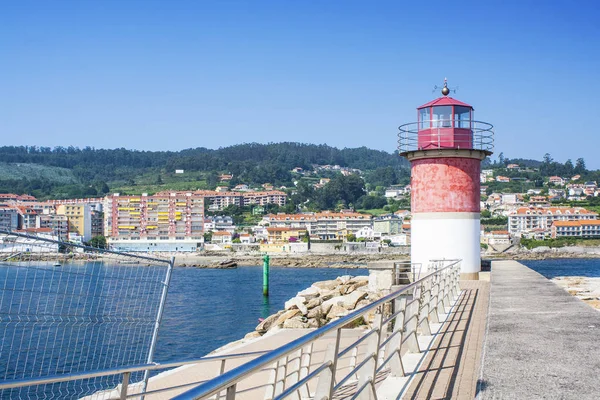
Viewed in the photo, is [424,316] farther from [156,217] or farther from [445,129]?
[156,217]

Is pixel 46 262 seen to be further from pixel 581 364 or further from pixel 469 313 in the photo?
pixel 469 313

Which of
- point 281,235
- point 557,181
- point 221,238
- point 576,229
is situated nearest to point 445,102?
point 281,235

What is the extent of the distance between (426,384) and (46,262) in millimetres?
3512

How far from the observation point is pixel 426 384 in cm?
478

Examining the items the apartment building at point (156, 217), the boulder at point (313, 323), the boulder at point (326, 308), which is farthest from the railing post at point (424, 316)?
the apartment building at point (156, 217)

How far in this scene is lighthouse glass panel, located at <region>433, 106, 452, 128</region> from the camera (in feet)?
47.1

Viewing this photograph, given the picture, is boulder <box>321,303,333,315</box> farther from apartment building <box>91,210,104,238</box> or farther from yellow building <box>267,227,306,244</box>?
yellow building <box>267,227,306,244</box>

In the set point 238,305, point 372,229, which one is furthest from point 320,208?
point 238,305

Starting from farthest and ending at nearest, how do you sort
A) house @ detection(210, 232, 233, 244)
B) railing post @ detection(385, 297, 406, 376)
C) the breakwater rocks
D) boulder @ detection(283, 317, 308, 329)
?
house @ detection(210, 232, 233, 244) < the breakwater rocks < boulder @ detection(283, 317, 308, 329) < railing post @ detection(385, 297, 406, 376)

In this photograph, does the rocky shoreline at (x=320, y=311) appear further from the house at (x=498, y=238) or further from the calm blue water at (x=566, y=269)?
the house at (x=498, y=238)

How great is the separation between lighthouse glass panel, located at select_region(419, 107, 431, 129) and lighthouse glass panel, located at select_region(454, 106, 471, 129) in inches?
22.5

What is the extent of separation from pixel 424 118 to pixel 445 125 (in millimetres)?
507

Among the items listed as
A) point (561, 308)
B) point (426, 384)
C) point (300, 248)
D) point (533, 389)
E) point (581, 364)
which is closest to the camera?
point (533, 389)

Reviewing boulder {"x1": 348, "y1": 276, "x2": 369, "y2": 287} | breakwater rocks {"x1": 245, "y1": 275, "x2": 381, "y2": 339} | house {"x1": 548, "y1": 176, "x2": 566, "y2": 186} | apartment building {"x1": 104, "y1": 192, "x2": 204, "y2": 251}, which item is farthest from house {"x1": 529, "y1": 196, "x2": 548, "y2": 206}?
breakwater rocks {"x1": 245, "y1": 275, "x2": 381, "y2": 339}
